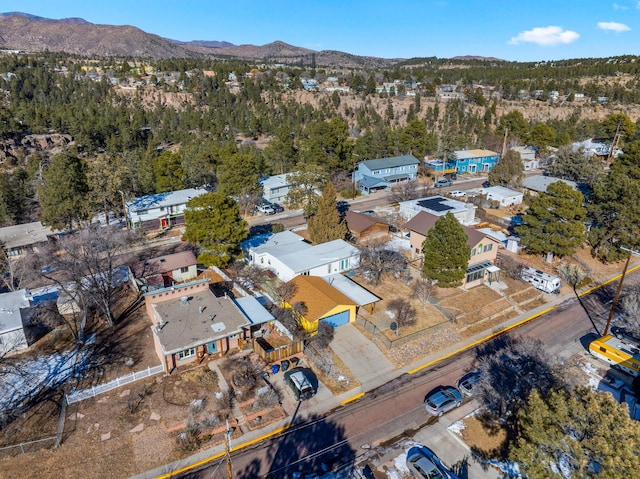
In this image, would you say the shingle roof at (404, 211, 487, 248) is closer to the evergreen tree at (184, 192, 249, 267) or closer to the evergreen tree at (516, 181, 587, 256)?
the evergreen tree at (516, 181, 587, 256)

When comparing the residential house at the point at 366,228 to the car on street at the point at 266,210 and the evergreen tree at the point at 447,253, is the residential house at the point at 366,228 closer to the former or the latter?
the evergreen tree at the point at 447,253

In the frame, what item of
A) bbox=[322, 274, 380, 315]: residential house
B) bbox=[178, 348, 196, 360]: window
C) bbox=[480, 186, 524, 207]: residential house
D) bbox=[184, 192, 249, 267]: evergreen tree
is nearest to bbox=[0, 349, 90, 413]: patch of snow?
bbox=[178, 348, 196, 360]: window

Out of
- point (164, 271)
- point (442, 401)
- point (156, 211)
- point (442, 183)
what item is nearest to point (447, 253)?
point (442, 401)

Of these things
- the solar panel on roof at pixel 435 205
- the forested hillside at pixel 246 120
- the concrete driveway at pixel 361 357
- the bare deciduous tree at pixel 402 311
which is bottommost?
the concrete driveway at pixel 361 357

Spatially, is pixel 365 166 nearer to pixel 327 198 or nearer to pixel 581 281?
pixel 327 198

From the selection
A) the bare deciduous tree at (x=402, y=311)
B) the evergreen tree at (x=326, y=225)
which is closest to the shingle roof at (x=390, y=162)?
the evergreen tree at (x=326, y=225)

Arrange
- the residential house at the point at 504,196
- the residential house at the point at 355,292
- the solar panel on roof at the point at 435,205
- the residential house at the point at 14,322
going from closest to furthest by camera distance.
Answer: the residential house at the point at 14,322, the residential house at the point at 355,292, the solar panel on roof at the point at 435,205, the residential house at the point at 504,196
